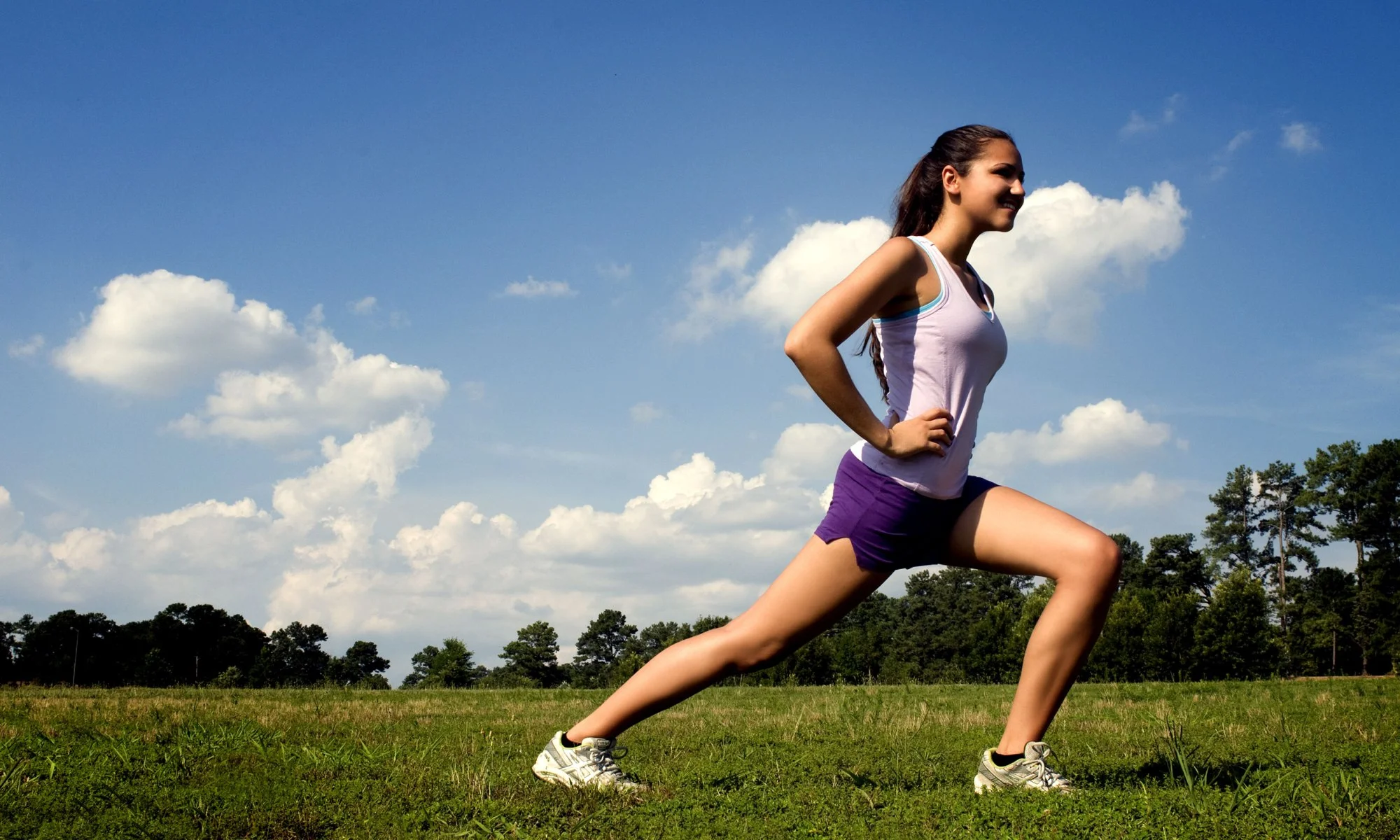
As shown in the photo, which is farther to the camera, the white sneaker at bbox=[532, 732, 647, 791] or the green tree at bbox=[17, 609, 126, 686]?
the green tree at bbox=[17, 609, 126, 686]

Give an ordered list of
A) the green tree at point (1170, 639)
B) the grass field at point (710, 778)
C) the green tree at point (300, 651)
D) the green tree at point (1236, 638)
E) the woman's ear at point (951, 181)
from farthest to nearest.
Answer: the green tree at point (300, 651) → the green tree at point (1170, 639) → the green tree at point (1236, 638) → the woman's ear at point (951, 181) → the grass field at point (710, 778)

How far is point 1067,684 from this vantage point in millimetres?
3521

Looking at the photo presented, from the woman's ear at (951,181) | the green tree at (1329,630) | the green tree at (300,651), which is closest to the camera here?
the woman's ear at (951,181)

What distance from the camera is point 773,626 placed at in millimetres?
3402

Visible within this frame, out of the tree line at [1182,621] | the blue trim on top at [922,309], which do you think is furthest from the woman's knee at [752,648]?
the tree line at [1182,621]

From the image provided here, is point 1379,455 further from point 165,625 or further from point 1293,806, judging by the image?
point 165,625

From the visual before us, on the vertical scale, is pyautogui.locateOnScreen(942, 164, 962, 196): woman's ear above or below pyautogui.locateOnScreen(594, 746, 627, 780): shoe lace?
above

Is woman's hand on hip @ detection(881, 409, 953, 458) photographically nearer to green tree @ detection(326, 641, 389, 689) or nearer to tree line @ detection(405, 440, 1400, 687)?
tree line @ detection(405, 440, 1400, 687)

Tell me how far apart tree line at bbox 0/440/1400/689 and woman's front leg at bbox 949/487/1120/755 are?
45.1m

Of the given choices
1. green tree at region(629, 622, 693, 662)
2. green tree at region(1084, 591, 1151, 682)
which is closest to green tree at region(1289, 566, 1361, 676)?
green tree at region(1084, 591, 1151, 682)

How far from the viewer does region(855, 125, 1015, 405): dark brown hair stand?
366 cm

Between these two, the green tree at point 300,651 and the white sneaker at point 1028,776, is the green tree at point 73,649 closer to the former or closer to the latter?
the green tree at point 300,651

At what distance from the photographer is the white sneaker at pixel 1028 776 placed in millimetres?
3418

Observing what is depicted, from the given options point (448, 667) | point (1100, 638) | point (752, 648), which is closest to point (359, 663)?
point (448, 667)
